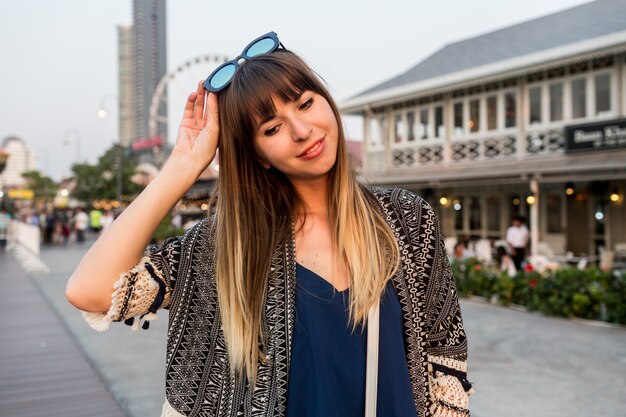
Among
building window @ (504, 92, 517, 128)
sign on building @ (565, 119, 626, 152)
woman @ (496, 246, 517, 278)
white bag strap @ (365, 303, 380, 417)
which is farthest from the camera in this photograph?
building window @ (504, 92, 517, 128)

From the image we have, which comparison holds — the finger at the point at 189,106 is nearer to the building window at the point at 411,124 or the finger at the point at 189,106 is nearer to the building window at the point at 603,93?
the building window at the point at 603,93

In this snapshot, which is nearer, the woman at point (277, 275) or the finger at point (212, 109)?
the woman at point (277, 275)

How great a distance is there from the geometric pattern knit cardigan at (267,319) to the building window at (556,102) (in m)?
13.8

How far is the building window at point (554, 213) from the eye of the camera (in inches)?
603

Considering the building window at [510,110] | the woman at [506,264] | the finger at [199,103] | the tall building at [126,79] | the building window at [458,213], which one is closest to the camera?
the finger at [199,103]

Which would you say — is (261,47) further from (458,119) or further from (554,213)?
(554,213)

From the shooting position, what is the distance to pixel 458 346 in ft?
4.90

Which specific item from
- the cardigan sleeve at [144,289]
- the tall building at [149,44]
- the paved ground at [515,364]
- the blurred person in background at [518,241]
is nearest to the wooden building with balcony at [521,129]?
the blurred person in background at [518,241]

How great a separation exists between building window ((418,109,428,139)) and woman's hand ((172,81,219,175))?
52.5 ft

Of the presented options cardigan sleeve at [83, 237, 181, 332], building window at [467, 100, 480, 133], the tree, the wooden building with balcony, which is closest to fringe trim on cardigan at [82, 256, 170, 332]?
cardigan sleeve at [83, 237, 181, 332]

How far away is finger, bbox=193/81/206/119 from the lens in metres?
1.53

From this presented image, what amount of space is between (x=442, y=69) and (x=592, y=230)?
632cm

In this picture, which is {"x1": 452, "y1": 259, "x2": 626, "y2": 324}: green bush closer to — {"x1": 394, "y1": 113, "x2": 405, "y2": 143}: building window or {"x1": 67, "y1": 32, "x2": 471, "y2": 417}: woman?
{"x1": 67, "y1": 32, "x2": 471, "y2": 417}: woman

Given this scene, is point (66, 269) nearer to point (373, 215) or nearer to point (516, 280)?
point (516, 280)
